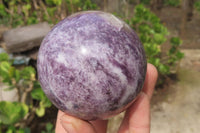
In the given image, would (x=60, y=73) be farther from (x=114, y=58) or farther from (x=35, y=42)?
(x=35, y=42)

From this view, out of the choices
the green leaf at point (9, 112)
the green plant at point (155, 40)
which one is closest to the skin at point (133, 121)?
the green leaf at point (9, 112)

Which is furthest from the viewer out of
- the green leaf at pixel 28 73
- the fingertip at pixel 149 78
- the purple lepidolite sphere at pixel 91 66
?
the green leaf at pixel 28 73

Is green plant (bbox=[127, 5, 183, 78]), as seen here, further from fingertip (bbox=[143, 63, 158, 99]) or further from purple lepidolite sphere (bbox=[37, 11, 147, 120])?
purple lepidolite sphere (bbox=[37, 11, 147, 120])

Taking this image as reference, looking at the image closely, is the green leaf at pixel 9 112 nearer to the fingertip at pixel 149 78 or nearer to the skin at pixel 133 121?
the skin at pixel 133 121

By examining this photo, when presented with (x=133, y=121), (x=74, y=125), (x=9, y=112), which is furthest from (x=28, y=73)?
(x=133, y=121)

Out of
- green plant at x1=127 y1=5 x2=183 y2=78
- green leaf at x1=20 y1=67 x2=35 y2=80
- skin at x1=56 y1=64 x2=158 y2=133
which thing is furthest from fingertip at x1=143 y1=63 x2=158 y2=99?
green leaf at x1=20 y1=67 x2=35 y2=80

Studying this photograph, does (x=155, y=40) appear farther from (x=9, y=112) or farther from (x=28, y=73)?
(x=9, y=112)
